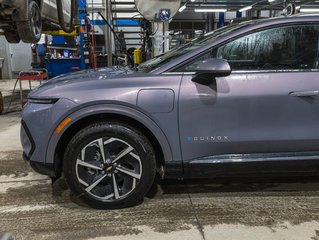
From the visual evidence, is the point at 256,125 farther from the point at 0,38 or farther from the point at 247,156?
the point at 0,38

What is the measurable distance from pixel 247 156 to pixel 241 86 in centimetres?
59

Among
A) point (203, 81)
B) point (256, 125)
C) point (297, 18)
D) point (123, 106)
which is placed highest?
point (297, 18)

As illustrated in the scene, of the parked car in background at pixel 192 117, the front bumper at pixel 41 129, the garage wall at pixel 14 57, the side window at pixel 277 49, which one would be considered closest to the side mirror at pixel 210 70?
the parked car in background at pixel 192 117

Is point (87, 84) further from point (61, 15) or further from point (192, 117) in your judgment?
point (61, 15)

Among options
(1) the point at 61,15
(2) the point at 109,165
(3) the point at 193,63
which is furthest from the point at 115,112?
(1) the point at 61,15

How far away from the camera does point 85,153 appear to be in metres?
2.85

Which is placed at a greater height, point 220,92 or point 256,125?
point 220,92

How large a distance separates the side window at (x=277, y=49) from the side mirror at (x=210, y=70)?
202 mm

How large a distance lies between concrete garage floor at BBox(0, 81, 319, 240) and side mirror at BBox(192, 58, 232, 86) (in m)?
1.12

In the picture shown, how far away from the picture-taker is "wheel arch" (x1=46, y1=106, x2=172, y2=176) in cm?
279

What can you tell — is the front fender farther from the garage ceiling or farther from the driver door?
the garage ceiling

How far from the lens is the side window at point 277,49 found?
2926mm

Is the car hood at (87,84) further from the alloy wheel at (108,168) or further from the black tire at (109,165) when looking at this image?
the alloy wheel at (108,168)

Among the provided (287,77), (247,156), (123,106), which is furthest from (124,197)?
(287,77)
